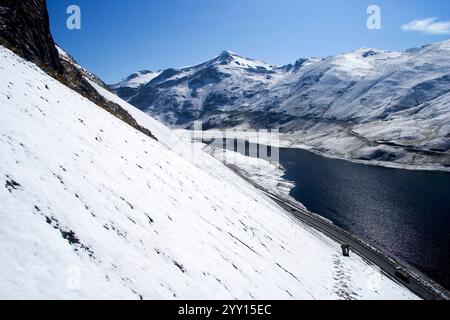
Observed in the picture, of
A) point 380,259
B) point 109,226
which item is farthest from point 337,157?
point 109,226

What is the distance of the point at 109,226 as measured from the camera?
489 inches

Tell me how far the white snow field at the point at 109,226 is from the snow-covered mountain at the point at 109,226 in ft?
0.16

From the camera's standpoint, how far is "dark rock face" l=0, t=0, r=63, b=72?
2996 cm

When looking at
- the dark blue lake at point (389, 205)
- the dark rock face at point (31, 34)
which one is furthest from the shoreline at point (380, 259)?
the dark rock face at point (31, 34)

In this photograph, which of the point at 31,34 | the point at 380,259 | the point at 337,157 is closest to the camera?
the point at 31,34

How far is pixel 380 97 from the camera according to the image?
190m

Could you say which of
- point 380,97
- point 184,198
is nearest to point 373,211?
point 184,198

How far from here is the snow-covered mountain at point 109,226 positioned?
9.43 m

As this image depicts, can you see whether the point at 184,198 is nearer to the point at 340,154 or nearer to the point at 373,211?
the point at 373,211

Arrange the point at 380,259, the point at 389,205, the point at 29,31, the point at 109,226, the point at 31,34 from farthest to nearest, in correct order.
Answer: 1. the point at 389,205
2. the point at 380,259
3. the point at 31,34
4. the point at 29,31
5. the point at 109,226

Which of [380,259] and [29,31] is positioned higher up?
[29,31]

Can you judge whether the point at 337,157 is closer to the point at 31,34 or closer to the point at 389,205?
the point at 389,205

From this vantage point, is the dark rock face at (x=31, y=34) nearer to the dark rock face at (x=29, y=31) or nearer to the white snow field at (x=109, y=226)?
the dark rock face at (x=29, y=31)
